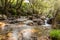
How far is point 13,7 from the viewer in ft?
92.4

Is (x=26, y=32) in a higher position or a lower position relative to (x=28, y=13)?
lower

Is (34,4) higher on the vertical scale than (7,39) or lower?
higher

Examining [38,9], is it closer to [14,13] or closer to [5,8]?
[14,13]

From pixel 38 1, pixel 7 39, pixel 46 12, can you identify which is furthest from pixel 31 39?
pixel 46 12

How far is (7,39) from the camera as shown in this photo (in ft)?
37.6

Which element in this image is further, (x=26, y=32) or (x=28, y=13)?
(x=28, y=13)

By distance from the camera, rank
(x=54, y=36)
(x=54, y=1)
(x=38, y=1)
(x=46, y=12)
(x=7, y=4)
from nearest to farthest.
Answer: (x=54, y=36) → (x=7, y=4) → (x=54, y=1) → (x=38, y=1) → (x=46, y=12)

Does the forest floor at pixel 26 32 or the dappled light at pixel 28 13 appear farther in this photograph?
the dappled light at pixel 28 13

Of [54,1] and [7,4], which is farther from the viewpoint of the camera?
[54,1]

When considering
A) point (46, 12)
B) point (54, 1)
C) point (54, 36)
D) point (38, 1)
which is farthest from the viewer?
point (46, 12)

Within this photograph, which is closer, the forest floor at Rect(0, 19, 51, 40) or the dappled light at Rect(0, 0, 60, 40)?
the forest floor at Rect(0, 19, 51, 40)

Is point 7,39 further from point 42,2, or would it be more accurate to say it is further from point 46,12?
point 46,12

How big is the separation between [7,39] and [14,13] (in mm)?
16795

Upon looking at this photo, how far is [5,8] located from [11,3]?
177 centimetres
